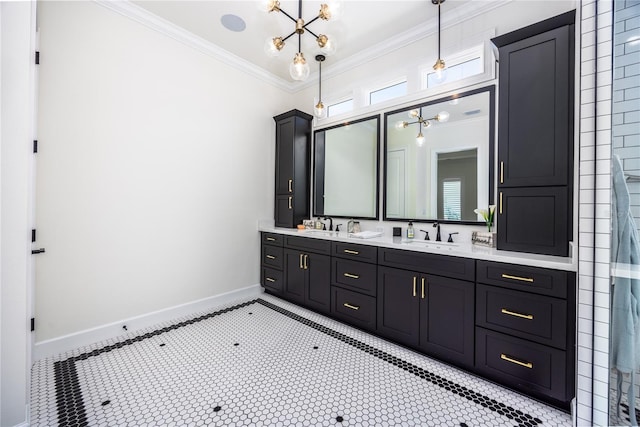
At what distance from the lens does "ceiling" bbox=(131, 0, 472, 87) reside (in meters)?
2.54

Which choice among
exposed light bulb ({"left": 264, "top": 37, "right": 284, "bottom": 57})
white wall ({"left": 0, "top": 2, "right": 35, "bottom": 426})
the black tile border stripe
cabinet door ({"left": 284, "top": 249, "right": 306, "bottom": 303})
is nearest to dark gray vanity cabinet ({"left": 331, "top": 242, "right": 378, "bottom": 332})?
the black tile border stripe

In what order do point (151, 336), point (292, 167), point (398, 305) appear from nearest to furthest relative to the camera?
point (398, 305) → point (151, 336) → point (292, 167)

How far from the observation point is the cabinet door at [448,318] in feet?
6.53

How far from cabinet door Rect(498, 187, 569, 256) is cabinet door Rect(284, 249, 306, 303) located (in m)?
2.06

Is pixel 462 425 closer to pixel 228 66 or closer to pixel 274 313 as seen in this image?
pixel 274 313

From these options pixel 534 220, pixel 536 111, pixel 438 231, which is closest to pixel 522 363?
pixel 534 220

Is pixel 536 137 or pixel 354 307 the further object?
pixel 354 307

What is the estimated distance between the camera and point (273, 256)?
362 centimetres

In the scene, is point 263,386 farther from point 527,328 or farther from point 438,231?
point 438,231

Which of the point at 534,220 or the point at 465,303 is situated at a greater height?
the point at 534,220

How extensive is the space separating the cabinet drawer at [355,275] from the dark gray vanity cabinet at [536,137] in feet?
3.64

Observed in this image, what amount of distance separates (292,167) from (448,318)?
2.60 m

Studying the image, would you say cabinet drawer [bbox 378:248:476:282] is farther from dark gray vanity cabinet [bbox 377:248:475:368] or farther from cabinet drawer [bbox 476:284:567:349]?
cabinet drawer [bbox 476:284:567:349]

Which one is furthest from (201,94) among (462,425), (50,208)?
(462,425)
